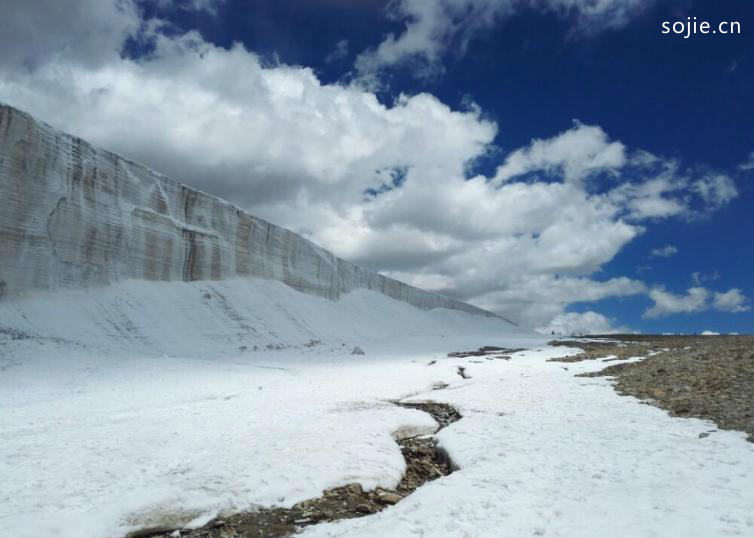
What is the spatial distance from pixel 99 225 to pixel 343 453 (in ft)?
84.6

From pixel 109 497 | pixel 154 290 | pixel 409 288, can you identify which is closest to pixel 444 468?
pixel 109 497

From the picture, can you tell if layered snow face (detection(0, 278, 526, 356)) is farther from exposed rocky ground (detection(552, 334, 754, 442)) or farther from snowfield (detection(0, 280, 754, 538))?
exposed rocky ground (detection(552, 334, 754, 442))

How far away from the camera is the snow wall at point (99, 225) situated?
23.6 meters

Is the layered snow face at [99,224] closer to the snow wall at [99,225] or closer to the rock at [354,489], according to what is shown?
the snow wall at [99,225]

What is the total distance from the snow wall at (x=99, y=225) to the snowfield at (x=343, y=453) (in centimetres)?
723

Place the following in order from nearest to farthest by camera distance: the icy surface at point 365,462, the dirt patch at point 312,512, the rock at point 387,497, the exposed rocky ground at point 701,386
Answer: the icy surface at point 365,462, the dirt patch at point 312,512, the rock at point 387,497, the exposed rocky ground at point 701,386

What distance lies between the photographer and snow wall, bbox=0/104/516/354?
23.6 metres

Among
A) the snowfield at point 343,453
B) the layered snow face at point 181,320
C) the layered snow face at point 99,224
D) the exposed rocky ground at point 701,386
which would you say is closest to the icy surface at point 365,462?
the snowfield at point 343,453

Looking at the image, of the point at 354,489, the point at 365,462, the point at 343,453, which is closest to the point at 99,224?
the point at 343,453

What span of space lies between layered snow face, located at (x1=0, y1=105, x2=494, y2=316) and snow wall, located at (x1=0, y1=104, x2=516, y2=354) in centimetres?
5

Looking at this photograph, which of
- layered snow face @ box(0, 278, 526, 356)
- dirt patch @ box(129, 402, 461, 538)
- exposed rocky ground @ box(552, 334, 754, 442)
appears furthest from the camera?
layered snow face @ box(0, 278, 526, 356)

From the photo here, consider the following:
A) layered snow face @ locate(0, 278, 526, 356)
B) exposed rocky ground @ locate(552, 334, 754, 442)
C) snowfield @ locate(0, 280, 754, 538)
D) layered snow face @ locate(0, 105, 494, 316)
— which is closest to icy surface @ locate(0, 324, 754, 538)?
snowfield @ locate(0, 280, 754, 538)

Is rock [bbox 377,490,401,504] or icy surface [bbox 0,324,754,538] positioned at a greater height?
icy surface [bbox 0,324,754,538]

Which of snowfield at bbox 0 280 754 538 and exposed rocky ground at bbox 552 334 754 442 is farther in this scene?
exposed rocky ground at bbox 552 334 754 442
